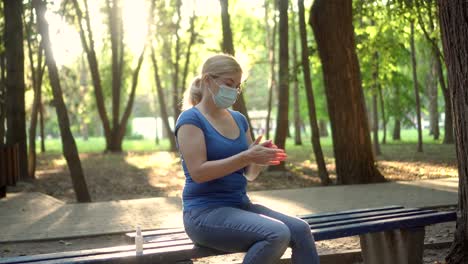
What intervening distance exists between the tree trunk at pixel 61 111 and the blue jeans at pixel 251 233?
827 cm

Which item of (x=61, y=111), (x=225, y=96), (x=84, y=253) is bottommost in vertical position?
(x=84, y=253)

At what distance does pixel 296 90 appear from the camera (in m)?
42.6

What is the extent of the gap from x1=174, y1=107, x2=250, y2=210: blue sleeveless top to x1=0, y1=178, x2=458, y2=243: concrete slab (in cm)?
392

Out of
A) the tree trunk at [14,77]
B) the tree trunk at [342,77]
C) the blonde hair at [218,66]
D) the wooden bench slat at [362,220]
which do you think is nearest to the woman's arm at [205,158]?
the blonde hair at [218,66]

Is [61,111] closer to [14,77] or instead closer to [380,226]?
[14,77]

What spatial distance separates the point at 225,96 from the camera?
4.17 m

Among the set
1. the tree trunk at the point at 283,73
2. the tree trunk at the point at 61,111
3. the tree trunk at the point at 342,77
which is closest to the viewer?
the tree trunk at the point at 61,111

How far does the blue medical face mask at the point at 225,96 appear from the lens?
4168 mm

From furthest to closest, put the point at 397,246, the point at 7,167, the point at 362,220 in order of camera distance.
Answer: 1. the point at 7,167
2. the point at 397,246
3. the point at 362,220

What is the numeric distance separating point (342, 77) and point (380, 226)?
25.5 feet

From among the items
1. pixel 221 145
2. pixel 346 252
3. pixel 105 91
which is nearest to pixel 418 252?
pixel 346 252

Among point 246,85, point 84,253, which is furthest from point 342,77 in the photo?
point 84,253

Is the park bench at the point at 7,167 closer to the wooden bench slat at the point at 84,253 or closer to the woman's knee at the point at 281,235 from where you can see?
the wooden bench slat at the point at 84,253

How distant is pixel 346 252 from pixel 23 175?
42.2ft
